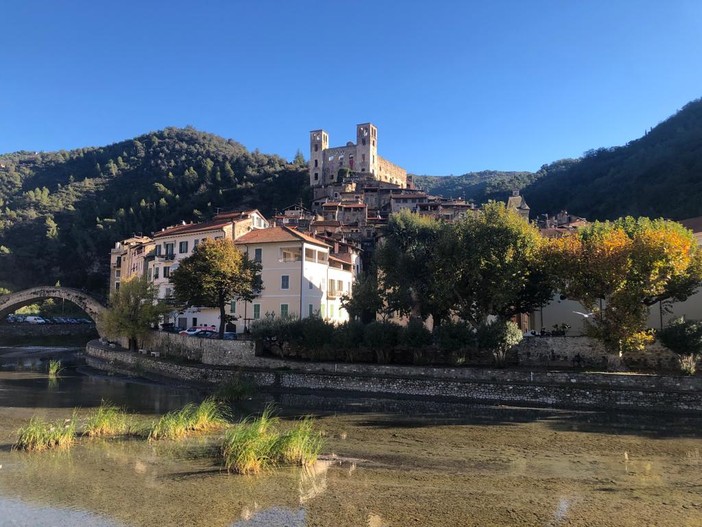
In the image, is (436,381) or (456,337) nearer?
(436,381)

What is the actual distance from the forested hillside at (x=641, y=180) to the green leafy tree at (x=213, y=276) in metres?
79.2

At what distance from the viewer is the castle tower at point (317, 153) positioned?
152 meters

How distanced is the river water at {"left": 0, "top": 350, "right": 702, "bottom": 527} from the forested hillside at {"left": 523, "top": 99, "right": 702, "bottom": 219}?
Answer: 266 feet

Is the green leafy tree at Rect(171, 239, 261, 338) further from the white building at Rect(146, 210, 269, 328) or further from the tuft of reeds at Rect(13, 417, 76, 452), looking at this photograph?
the tuft of reeds at Rect(13, 417, 76, 452)

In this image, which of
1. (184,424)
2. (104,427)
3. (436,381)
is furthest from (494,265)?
(104,427)

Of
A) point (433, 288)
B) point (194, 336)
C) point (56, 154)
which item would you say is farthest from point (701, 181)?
point (56, 154)

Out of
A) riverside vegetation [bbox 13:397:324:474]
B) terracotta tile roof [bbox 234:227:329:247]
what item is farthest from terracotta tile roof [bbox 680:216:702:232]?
riverside vegetation [bbox 13:397:324:474]

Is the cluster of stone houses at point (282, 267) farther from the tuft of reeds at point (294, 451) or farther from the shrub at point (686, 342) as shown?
the tuft of reeds at point (294, 451)

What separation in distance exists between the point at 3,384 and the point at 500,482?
37.3 m

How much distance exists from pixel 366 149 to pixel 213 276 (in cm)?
12076

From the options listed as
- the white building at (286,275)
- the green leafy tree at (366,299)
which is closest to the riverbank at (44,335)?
the white building at (286,275)

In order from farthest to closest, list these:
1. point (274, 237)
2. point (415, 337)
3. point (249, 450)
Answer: point (274, 237), point (415, 337), point (249, 450)

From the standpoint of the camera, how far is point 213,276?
39.4m

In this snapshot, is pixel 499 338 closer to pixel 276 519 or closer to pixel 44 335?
pixel 276 519
